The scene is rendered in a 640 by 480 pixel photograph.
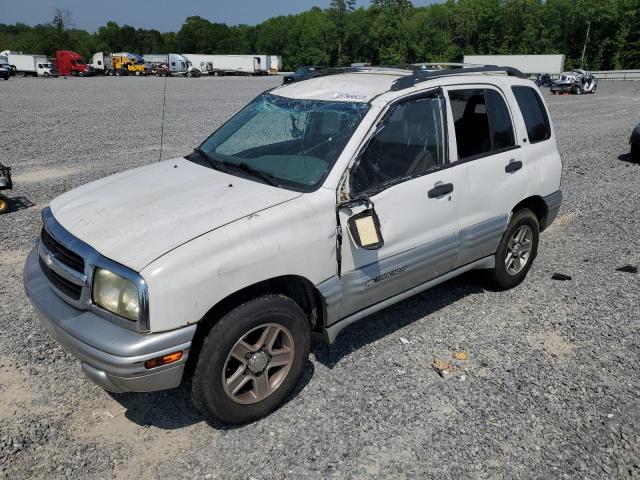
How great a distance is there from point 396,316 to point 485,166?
4.73 ft

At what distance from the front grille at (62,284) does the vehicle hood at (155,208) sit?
0.88 feet

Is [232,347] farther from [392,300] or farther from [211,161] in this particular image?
[211,161]

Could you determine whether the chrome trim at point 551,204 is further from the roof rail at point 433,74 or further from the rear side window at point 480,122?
the roof rail at point 433,74

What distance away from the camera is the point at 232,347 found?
2955 mm

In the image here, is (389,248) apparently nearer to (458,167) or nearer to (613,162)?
(458,167)

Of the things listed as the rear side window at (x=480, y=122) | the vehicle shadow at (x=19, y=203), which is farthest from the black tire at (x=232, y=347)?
the vehicle shadow at (x=19, y=203)

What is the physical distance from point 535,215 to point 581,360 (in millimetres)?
1541

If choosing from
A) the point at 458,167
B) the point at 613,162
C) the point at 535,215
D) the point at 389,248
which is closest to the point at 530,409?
the point at 389,248

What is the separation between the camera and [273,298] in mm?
3090

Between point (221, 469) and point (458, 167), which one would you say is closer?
point (221, 469)

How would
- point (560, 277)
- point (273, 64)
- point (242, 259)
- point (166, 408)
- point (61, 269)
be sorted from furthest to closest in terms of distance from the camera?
1. point (273, 64)
2. point (560, 277)
3. point (166, 408)
4. point (61, 269)
5. point (242, 259)

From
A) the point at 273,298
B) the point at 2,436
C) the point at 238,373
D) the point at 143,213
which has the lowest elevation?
the point at 2,436

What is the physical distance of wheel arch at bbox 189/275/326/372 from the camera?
2.96m

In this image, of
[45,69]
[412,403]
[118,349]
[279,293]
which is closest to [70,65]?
[45,69]
